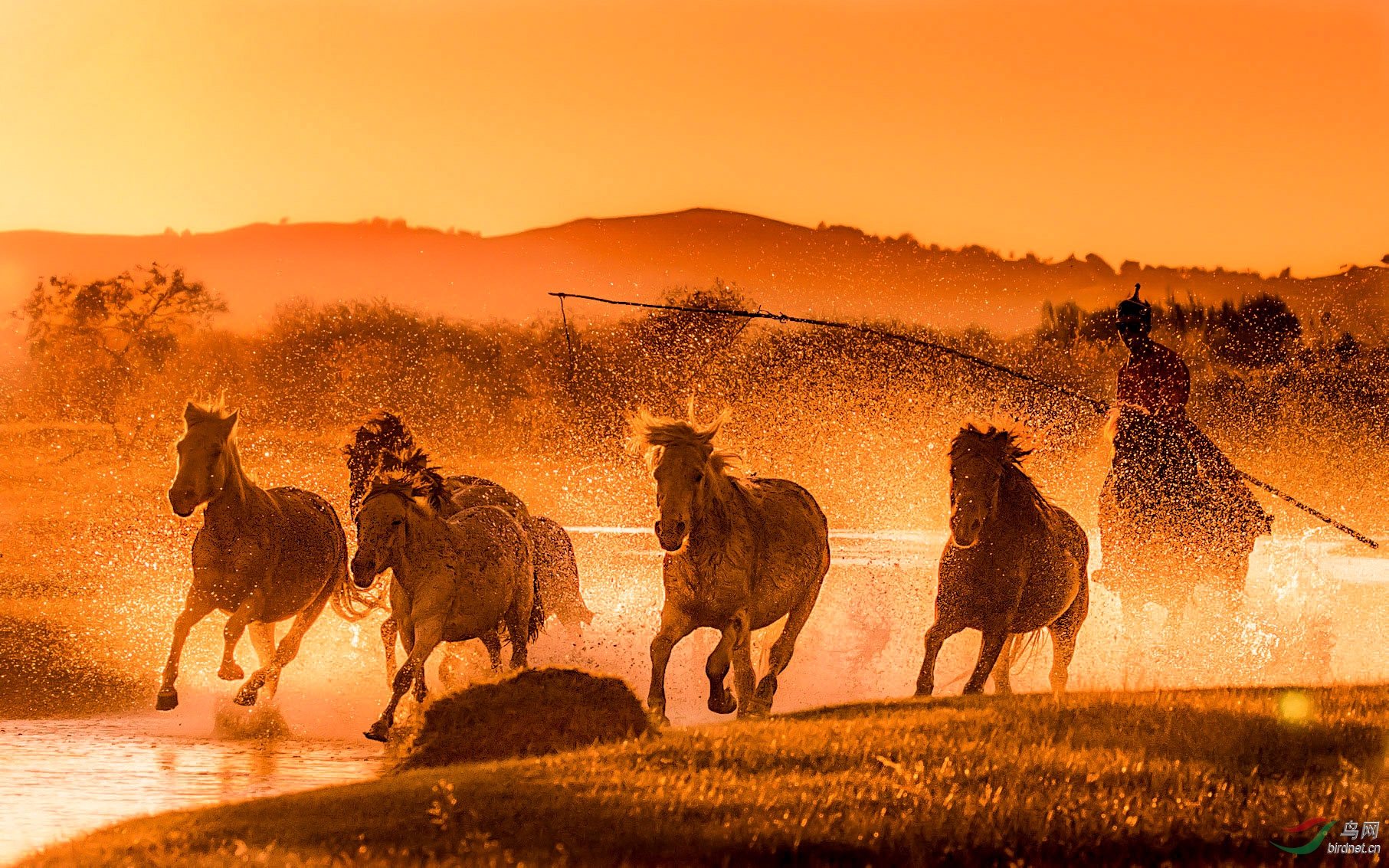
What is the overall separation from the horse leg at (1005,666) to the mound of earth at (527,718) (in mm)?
4262

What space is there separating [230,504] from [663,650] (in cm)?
508

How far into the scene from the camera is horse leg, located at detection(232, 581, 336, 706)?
15570 millimetres

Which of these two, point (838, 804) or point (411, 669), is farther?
point (411, 669)

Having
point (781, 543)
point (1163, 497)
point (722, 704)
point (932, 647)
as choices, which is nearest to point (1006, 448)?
point (932, 647)

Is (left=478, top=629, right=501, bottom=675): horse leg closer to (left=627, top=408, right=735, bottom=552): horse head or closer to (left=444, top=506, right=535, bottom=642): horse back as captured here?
(left=444, top=506, right=535, bottom=642): horse back

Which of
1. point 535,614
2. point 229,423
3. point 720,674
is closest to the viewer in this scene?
point 720,674

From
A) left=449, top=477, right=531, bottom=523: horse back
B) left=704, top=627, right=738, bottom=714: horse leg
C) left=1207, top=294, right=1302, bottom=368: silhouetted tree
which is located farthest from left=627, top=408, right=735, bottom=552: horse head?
left=1207, top=294, right=1302, bottom=368: silhouetted tree

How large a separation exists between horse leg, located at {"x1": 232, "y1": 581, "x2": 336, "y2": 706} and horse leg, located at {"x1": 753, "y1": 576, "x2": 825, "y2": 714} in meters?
4.81

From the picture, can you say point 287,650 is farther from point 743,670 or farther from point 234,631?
point 743,670

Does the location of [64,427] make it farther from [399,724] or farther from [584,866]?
[584,866]

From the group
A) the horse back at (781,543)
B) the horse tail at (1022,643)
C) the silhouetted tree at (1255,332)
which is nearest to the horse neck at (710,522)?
the horse back at (781,543)

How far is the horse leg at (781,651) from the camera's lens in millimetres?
13344

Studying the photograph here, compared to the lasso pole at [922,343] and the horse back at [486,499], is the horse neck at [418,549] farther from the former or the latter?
the lasso pole at [922,343]

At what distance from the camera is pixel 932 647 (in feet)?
44.2
